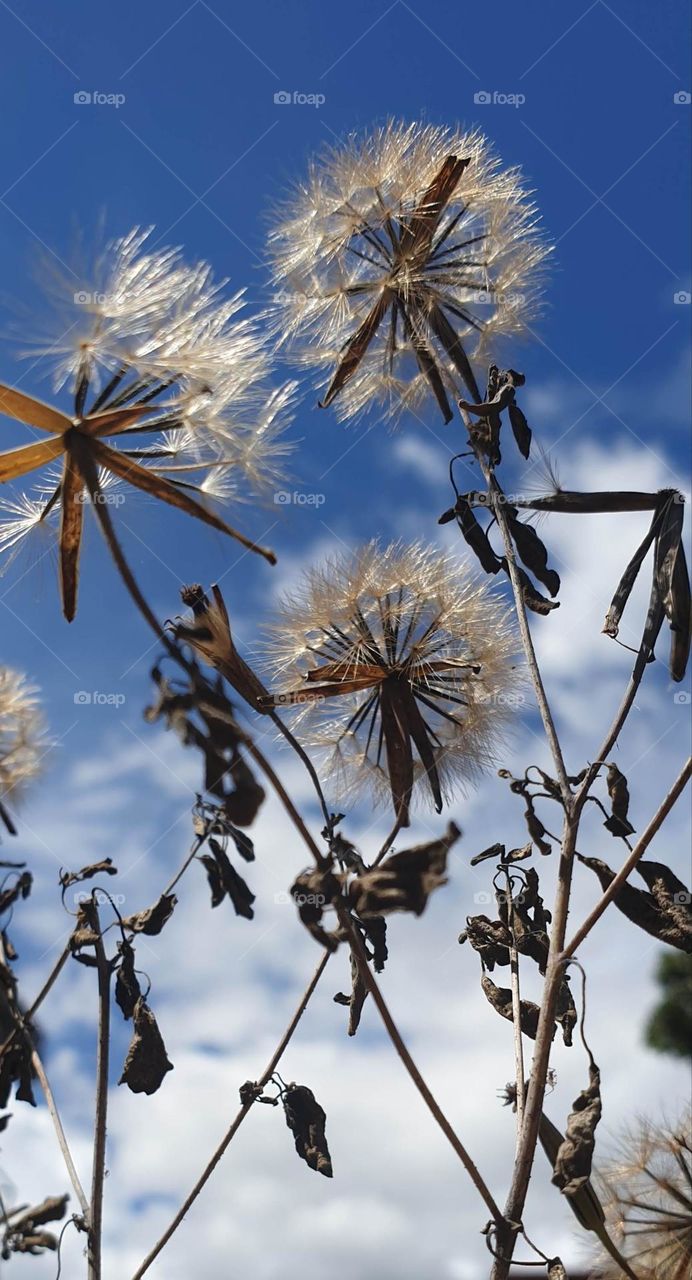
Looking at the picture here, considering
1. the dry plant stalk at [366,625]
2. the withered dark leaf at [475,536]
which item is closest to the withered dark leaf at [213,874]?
the dry plant stalk at [366,625]

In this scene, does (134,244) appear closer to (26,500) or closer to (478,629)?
(26,500)

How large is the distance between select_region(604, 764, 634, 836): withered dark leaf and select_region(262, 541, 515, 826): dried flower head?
77 cm

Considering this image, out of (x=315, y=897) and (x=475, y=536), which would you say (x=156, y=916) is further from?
(x=475, y=536)

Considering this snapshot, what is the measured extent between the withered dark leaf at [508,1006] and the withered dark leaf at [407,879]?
25.2 inches

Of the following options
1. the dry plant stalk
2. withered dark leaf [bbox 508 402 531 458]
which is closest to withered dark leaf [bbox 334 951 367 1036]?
the dry plant stalk

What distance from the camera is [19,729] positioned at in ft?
12.6

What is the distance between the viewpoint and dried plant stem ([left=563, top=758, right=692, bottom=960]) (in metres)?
2.57

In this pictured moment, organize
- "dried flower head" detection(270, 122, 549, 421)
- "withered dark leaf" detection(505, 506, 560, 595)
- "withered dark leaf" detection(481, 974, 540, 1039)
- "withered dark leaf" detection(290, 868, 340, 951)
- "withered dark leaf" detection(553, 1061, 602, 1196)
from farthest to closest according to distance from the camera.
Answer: "dried flower head" detection(270, 122, 549, 421) → "withered dark leaf" detection(505, 506, 560, 595) → "withered dark leaf" detection(481, 974, 540, 1039) → "withered dark leaf" detection(290, 868, 340, 951) → "withered dark leaf" detection(553, 1061, 602, 1196)

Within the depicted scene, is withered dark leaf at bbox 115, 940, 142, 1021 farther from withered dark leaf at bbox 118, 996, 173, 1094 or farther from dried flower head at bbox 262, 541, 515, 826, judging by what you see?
dried flower head at bbox 262, 541, 515, 826

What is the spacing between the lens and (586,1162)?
2.37m

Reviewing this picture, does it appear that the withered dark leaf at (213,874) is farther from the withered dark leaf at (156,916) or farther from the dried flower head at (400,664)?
the dried flower head at (400,664)

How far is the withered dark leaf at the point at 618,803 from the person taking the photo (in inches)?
114

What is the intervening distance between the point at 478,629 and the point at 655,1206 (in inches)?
66.7

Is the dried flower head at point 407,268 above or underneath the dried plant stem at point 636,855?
above
